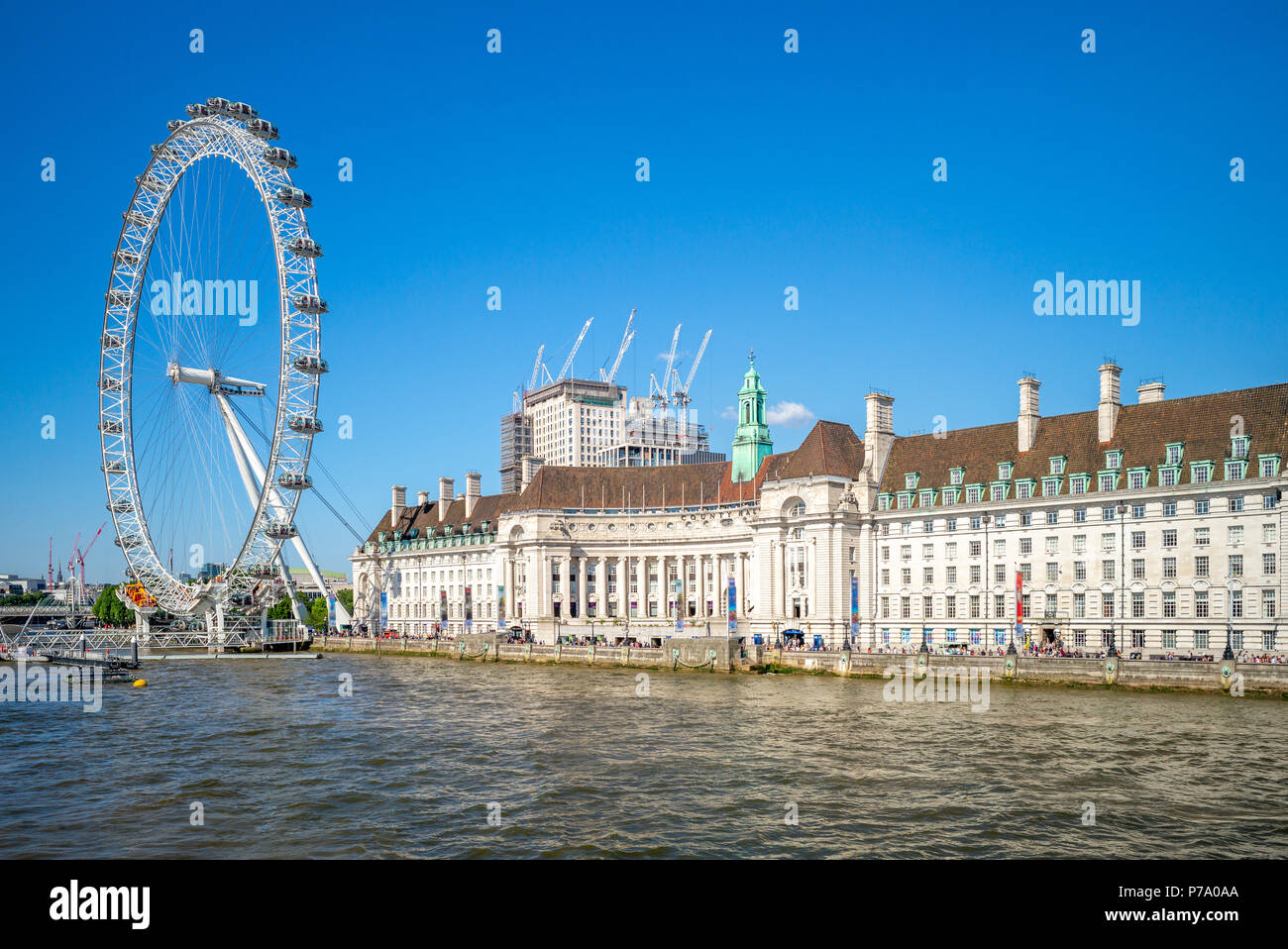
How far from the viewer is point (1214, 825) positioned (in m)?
25.0

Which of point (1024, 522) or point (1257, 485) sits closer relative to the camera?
point (1257, 485)

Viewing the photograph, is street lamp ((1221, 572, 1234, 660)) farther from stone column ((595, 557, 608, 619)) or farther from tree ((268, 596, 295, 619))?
tree ((268, 596, 295, 619))

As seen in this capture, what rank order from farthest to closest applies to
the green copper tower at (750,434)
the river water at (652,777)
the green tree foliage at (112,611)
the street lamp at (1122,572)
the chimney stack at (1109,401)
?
the green tree foliage at (112,611) < the green copper tower at (750,434) < the chimney stack at (1109,401) < the street lamp at (1122,572) < the river water at (652,777)

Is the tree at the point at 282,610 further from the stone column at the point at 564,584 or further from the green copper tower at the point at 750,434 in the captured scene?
the green copper tower at the point at 750,434

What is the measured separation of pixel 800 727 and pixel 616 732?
7493 millimetres

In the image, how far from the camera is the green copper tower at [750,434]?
4498 inches

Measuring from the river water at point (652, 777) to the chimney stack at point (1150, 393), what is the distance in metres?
26.4

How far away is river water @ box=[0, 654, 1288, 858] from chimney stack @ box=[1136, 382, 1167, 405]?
2642cm

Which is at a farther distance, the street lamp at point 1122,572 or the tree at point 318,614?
the tree at point 318,614

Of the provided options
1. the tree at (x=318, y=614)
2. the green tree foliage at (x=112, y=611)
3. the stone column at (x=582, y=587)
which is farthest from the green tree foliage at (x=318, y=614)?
the stone column at (x=582, y=587)

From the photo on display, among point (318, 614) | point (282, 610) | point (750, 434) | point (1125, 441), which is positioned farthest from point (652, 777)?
point (318, 614)
